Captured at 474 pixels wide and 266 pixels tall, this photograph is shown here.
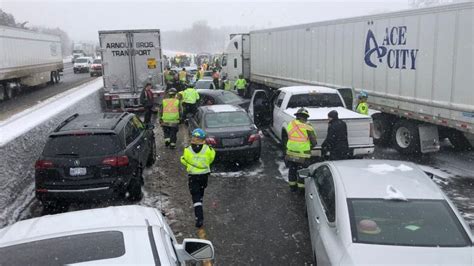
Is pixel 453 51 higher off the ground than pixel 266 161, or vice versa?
pixel 453 51

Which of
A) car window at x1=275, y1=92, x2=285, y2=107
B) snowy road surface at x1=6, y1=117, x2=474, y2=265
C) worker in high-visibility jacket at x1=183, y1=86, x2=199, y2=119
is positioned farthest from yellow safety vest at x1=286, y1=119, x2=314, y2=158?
worker in high-visibility jacket at x1=183, y1=86, x2=199, y2=119

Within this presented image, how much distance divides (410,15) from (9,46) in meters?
21.5

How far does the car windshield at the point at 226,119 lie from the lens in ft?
39.5

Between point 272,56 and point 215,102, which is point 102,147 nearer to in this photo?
point 215,102

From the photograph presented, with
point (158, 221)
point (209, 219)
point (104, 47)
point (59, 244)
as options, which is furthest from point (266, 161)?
point (104, 47)

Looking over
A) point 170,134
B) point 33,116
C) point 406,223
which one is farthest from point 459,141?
point 33,116

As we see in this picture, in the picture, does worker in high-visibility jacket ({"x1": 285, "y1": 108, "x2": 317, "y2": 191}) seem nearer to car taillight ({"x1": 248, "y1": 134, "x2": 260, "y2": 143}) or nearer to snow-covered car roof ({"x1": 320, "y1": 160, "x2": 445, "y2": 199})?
car taillight ({"x1": 248, "y1": 134, "x2": 260, "y2": 143})

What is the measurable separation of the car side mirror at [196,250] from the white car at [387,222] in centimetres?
130

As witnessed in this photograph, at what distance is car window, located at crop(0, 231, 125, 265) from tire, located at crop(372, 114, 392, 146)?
39.0ft

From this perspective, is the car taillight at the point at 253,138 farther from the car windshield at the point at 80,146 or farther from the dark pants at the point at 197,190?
the car windshield at the point at 80,146

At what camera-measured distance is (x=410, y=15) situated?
12172 mm

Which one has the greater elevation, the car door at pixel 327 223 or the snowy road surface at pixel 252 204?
the car door at pixel 327 223

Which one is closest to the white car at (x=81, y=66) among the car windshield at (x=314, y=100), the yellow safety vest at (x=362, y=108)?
the car windshield at (x=314, y=100)

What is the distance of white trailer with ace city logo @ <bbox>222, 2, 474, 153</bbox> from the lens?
34.7 feet
